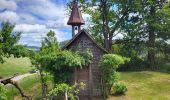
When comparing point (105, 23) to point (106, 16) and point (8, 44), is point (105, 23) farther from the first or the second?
point (8, 44)

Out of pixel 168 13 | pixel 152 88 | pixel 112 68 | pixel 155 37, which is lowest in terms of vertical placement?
pixel 152 88

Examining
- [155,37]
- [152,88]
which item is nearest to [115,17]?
[155,37]

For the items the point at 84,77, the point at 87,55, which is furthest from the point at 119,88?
the point at 87,55

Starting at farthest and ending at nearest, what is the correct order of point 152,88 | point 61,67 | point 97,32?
point 97,32 < point 152,88 < point 61,67

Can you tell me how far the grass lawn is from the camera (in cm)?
4009

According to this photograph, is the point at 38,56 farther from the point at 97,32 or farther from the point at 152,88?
the point at 97,32

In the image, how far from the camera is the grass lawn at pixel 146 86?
40094 millimetres

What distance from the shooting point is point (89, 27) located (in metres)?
59.8

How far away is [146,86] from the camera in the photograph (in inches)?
1752

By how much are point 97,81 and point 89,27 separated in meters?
20.2

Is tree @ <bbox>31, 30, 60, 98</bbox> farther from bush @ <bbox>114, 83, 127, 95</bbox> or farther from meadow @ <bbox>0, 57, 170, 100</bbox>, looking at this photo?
bush @ <bbox>114, 83, 127, 95</bbox>

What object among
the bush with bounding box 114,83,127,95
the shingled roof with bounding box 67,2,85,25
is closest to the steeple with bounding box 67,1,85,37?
the shingled roof with bounding box 67,2,85,25

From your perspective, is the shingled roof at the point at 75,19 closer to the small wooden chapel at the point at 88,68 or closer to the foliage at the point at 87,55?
the small wooden chapel at the point at 88,68

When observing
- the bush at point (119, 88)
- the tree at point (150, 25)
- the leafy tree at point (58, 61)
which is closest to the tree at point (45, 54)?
the leafy tree at point (58, 61)
